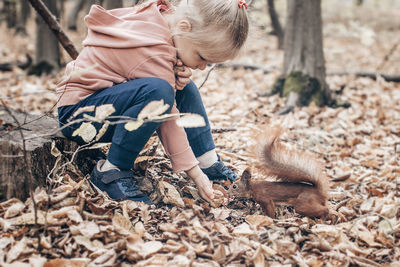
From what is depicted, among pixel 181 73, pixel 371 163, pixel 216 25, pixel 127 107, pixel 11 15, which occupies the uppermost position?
pixel 11 15

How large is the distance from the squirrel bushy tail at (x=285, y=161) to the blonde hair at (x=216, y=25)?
46 centimetres

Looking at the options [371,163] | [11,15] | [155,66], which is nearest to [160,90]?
[155,66]

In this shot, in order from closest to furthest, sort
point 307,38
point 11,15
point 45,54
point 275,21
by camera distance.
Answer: point 307,38, point 45,54, point 275,21, point 11,15

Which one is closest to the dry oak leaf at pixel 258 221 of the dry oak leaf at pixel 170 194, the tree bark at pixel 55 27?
the dry oak leaf at pixel 170 194

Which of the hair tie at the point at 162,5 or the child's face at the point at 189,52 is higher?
the hair tie at the point at 162,5

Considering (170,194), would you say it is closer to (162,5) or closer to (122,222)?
(122,222)

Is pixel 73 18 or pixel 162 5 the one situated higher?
pixel 73 18

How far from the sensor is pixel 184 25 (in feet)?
5.47

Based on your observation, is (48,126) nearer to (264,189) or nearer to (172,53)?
(172,53)

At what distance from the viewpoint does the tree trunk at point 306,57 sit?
3.89m

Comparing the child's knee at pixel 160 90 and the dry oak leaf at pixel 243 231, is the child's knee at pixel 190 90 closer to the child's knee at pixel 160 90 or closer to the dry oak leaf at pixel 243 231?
the child's knee at pixel 160 90

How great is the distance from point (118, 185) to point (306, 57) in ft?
9.56

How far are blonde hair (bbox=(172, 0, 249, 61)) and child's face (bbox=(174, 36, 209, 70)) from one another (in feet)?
0.08

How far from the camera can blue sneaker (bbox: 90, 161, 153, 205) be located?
1741mm
